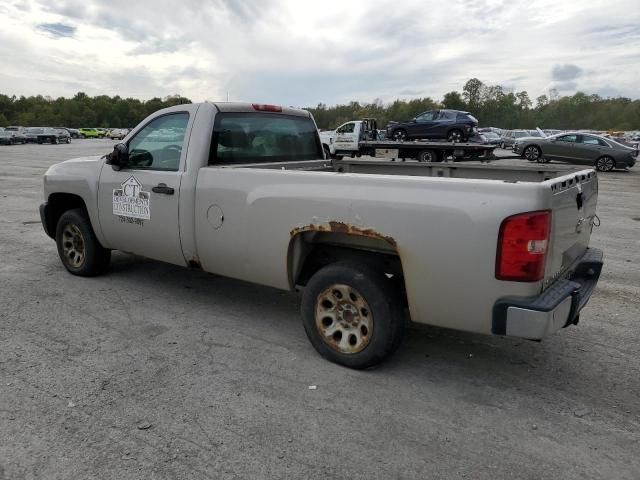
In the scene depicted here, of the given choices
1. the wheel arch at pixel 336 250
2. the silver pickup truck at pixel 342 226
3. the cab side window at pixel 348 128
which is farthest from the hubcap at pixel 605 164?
the wheel arch at pixel 336 250

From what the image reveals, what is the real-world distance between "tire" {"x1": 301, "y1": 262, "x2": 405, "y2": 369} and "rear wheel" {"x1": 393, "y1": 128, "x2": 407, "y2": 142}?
72.3 ft

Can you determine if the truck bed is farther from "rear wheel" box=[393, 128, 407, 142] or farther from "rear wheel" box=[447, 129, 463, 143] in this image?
"rear wheel" box=[393, 128, 407, 142]

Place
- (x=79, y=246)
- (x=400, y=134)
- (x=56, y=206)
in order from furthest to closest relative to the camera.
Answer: (x=400, y=134), (x=56, y=206), (x=79, y=246)

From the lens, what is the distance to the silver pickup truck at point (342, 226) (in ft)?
9.46

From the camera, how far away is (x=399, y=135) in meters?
24.9

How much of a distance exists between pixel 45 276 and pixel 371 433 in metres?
4.40

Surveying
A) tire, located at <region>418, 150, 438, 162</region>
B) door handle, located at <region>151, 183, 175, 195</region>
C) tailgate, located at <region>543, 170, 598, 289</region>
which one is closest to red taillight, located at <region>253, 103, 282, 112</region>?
door handle, located at <region>151, 183, 175, 195</region>

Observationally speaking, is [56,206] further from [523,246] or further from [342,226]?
[523,246]

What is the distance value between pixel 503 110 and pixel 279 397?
11757cm

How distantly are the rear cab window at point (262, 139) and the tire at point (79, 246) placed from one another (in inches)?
74.6

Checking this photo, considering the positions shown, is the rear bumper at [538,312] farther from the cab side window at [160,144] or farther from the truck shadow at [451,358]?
the cab side window at [160,144]

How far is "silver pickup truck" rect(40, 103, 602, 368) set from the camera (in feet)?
9.46

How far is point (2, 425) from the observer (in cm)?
289

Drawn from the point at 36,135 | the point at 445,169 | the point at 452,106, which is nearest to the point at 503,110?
the point at 452,106
